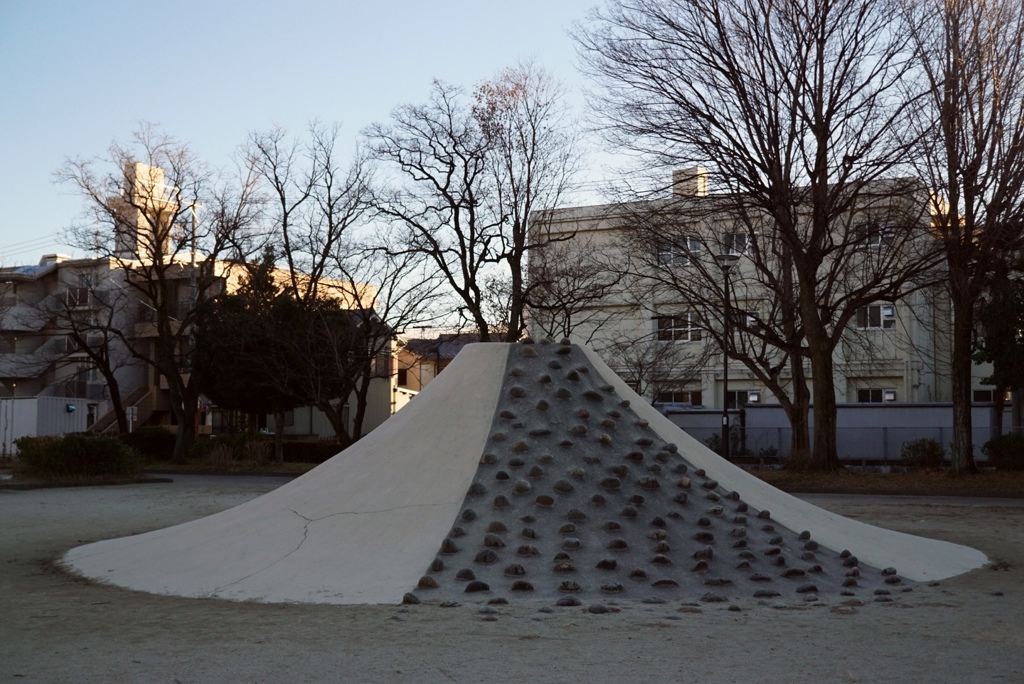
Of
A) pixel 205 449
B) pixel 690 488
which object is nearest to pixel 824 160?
pixel 690 488

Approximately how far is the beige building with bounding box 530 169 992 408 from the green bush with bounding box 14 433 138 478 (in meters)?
11.5

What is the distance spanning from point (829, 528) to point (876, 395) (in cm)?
3624

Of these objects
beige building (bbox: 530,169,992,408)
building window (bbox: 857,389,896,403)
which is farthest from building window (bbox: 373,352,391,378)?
building window (bbox: 857,389,896,403)

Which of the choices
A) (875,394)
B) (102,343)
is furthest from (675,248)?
(102,343)

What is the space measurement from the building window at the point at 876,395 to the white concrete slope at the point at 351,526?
3612 cm

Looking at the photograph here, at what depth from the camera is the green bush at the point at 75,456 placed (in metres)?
22.3

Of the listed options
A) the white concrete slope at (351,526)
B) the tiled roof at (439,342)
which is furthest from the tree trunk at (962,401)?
the white concrete slope at (351,526)

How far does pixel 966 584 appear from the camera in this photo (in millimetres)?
8602

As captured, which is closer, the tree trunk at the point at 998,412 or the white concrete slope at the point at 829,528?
the white concrete slope at the point at 829,528

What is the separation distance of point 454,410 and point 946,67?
16087 millimetres

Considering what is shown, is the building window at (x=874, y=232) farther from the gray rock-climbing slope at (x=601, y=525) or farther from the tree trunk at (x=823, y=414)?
the gray rock-climbing slope at (x=601, y=525)

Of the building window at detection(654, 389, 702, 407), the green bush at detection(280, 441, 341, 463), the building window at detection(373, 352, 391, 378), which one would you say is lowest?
the green bush at detection(280, 441, 341, 463)

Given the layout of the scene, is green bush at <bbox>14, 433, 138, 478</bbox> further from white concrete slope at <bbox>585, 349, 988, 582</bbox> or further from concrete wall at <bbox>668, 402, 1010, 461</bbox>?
concrete wall at <bbox>668, 402, 1010, 461</bbox>

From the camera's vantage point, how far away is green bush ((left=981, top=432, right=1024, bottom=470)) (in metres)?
23.4
